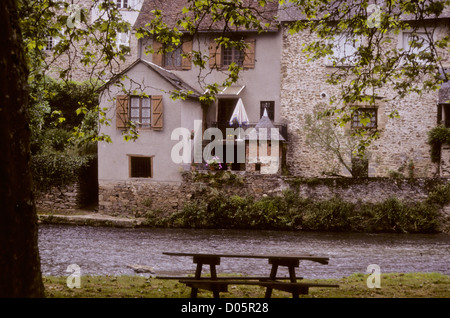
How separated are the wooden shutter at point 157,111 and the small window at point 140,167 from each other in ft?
5.36

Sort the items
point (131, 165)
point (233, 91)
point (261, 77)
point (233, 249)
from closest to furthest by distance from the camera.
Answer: point (233, 249) < point (131, 165) < point (233, 91) < point (261, 77)

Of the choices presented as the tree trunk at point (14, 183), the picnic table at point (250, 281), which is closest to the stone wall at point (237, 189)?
the picnic table at point (250, 281)

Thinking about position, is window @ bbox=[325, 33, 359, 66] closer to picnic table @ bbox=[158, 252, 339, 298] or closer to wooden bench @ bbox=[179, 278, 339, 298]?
picnic table @ bbox=[158, 252, 339, 298]

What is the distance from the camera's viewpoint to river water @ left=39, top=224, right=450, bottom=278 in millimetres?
11805

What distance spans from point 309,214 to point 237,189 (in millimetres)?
3205

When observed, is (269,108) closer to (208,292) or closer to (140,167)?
(140,167)

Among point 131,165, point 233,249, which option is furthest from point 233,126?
point 233,249

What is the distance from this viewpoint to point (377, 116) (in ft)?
79.8

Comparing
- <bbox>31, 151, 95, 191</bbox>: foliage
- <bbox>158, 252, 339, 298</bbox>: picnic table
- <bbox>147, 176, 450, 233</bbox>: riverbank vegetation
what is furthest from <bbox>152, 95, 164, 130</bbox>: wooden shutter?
<bbox>158, 252, 339, 298</bbox>: picnic table

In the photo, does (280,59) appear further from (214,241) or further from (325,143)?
(214,241)

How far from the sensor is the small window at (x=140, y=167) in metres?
23.0

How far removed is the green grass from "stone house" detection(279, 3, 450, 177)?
51.9 feet

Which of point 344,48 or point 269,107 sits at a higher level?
point 269,107
